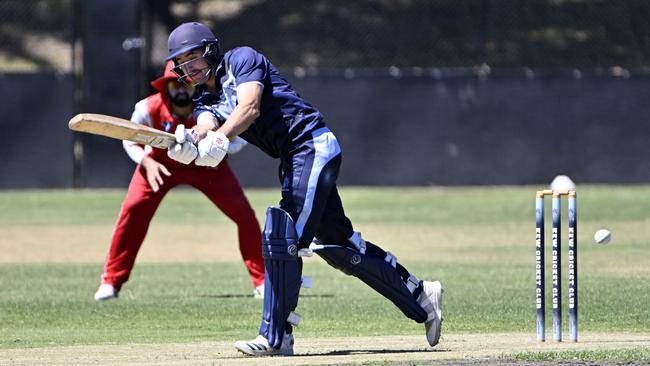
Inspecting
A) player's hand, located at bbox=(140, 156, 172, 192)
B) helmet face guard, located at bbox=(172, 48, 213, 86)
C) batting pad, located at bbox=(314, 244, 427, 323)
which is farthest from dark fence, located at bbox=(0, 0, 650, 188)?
helmet face guard, located at bbox=(172, 48, 213, 86)

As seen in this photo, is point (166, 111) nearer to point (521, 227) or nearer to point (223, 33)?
point (521, 227)

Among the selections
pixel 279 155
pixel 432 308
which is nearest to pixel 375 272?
pixel 432 308

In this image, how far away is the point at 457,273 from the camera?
13000mm

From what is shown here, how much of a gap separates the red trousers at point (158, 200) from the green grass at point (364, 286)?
403 mm

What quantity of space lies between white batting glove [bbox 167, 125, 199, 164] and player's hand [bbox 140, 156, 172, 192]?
11.8 ft

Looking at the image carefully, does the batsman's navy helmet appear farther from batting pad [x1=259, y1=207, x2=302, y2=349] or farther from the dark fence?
the dark fence

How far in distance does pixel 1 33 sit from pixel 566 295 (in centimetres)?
1999

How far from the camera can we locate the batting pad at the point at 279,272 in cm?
752

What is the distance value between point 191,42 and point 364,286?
5.47 metres

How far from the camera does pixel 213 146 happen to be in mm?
7258

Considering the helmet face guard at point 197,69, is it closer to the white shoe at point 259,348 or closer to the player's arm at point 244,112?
the player's arm at point 244,112

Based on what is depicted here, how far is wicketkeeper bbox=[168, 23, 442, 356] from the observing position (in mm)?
7516

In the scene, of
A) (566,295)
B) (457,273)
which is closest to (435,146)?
(457,273)

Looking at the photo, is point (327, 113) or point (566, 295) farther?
point (327, 113)
